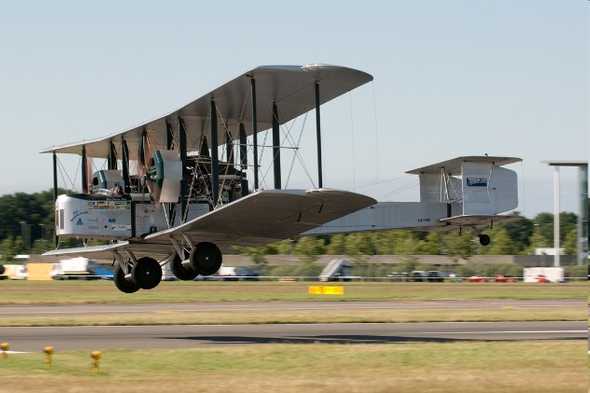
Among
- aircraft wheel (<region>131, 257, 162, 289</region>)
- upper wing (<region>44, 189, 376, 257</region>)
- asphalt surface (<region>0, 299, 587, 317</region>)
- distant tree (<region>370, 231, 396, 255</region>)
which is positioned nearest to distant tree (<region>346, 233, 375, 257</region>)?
distant tree (<region>370, 231, 396, 255</region>)

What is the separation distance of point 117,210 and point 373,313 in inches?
590

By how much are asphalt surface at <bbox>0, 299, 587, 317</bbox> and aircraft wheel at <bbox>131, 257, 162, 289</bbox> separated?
37.1 feet

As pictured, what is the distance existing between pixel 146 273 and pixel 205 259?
331 cm

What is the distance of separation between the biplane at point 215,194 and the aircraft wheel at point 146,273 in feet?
0.09

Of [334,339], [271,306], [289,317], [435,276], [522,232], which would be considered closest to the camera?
[334,339]

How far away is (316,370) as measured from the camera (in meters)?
19.8

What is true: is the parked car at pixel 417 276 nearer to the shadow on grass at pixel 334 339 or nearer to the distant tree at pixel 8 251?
the distant tree at pixel 8 251

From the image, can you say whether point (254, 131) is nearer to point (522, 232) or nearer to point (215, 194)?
point (215, 194)

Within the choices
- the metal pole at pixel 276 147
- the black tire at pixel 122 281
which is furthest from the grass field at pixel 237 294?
the metal pole at pixel 276 147

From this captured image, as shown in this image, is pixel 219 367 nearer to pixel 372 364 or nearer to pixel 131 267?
pixel 372 364

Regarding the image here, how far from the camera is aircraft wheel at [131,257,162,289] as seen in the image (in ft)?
91.6

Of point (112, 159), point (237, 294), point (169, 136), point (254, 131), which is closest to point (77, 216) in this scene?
point (112, 159)

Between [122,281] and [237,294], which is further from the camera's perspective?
[237,294]

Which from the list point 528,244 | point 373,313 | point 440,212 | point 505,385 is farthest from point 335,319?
point 528,244
